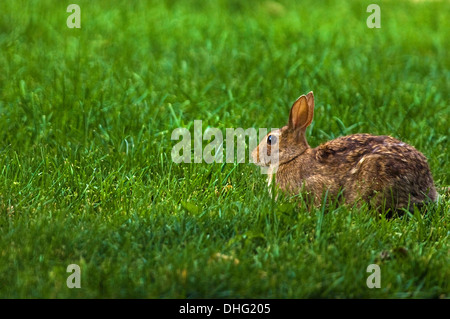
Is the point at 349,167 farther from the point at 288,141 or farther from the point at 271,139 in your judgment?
the point at 271,139

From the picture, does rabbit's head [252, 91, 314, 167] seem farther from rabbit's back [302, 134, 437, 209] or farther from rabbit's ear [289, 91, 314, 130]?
rabbit's back [302, 134, 437, 209]

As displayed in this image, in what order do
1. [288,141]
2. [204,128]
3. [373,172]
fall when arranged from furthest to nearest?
[204,128], [288,141], [373,172]

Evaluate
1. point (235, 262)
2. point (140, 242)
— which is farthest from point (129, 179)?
point (235, 262)

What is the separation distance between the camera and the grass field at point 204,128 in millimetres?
3648

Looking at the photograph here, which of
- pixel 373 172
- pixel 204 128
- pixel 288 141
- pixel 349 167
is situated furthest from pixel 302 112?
pixel 204 128

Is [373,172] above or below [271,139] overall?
below

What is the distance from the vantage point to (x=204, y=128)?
5.77 m

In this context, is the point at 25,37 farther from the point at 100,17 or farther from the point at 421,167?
the point at 421,167

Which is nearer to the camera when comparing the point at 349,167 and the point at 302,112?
the point at 349,167

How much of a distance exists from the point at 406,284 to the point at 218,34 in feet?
16.4

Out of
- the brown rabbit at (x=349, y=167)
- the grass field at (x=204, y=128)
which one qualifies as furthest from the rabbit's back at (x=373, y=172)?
the grass field at (x=204, y=128)

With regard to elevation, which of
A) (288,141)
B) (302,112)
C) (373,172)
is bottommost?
(373,172)

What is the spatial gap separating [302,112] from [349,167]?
47cm

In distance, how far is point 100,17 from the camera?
842cm
